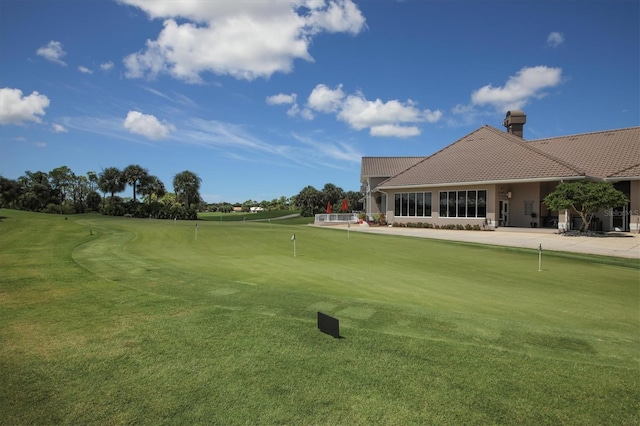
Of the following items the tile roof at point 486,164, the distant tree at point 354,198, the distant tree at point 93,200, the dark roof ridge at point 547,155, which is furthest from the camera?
the distant tree at point 354,198

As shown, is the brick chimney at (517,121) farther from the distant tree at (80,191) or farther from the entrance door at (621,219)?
the distant tree at (80,191)

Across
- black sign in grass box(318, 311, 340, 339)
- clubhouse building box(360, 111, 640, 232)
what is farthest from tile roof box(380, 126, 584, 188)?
black sign in grass box(318, 311, 340, 339)

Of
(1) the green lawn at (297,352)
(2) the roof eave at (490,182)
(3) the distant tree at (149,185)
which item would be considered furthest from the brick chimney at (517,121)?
(3) the distant tree at (149,185)

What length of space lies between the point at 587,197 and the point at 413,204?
46.7 feet

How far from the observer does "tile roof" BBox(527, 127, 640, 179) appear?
85.2ft

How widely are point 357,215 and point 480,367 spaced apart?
38642 millimetres

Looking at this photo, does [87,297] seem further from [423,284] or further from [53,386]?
[423,284]

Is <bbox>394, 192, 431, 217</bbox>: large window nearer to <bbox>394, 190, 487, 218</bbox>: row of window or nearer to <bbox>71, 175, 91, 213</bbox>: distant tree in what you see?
<bbox>394, 190, 487, 218</bbox>: row of window

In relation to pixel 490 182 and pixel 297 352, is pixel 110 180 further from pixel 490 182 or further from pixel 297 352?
pixel 297 352

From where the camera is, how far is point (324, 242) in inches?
683

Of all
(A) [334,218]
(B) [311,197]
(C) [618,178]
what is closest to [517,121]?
(C) [618,178]

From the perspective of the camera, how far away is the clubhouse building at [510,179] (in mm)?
25312

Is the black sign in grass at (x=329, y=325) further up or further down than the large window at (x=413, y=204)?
further down

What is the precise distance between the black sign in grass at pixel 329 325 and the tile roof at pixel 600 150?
95.6 ft
